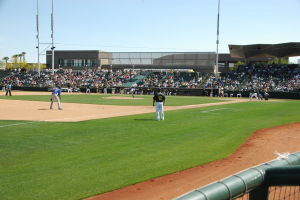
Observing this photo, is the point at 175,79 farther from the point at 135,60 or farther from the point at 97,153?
the point at 97,153

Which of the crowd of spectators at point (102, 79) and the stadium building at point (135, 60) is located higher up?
the stadium building at point (135, 60)

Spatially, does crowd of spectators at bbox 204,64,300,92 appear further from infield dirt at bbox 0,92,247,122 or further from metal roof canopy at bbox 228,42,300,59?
infield dirt at bbox 0,92,247,122

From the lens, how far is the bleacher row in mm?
54531

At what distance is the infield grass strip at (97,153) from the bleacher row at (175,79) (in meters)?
40.3

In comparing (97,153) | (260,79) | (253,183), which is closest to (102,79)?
(260,79)

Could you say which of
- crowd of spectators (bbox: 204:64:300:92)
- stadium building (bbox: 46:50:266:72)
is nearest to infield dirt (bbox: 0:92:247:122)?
crowd of spectators (bbox: 204:64:300:92)

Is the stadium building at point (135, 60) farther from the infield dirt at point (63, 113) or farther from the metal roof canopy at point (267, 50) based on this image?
the infield dirt at point (63, 113)

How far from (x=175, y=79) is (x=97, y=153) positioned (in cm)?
5494

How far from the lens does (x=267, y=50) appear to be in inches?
2167

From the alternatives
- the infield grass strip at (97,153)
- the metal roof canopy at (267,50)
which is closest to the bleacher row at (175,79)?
the metal roof canopy at (267,50)

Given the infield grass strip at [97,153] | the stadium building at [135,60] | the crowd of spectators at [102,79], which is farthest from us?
the stadium building at [135,60]

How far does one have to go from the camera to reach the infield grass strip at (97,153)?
7108mm

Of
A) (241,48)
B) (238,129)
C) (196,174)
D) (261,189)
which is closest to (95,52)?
(241,48)

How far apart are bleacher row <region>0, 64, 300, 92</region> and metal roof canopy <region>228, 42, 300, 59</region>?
295 cm
